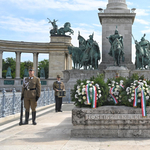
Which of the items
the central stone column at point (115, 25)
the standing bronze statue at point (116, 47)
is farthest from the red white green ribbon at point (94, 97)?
the central stone column at point (115, 25)

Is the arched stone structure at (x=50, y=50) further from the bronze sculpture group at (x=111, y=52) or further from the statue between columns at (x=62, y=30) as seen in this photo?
the bronze sculpture group at (x=111, y=52)

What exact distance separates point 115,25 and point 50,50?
128ft

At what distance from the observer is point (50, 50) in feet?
211

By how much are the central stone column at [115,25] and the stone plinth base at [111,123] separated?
64.1 feet

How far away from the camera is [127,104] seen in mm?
7488

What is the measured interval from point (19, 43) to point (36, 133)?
54.6 meters

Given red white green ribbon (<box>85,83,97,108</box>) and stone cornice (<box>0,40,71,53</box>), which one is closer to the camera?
red white green ribbon (<box>85,83,97,108</box>)

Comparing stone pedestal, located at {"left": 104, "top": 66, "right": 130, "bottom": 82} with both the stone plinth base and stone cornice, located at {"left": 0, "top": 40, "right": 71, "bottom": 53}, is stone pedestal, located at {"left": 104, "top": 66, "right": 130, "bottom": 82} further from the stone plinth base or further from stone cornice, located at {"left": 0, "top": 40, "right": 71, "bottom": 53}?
stone cornice, located at {"left": 0, "top": 40, "right": 71, "bottom": 53}

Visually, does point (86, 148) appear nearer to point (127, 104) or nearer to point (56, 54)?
point (127, 104)

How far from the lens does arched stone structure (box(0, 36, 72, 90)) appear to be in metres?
59.9

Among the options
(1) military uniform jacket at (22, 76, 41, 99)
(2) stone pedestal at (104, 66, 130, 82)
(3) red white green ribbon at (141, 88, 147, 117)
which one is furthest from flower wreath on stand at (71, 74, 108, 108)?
(2) stone pedestal at (104, 66, 130, 82)

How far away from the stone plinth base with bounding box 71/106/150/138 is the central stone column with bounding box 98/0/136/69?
64.1ft

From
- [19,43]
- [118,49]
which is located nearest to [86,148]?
[118,49]

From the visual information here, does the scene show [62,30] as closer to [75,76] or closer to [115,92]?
[75,76]
